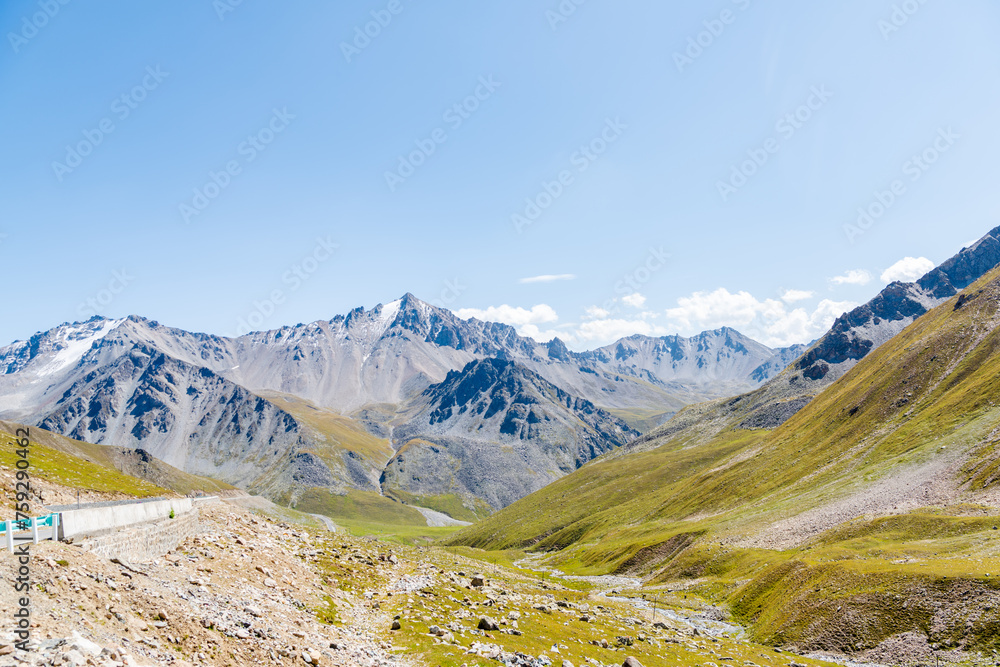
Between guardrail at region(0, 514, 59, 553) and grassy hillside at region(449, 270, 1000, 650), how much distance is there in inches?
2741

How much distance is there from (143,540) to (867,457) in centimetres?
14905

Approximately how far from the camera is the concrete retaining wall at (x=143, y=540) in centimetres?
3044

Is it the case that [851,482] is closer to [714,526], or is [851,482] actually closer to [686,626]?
[714,526]

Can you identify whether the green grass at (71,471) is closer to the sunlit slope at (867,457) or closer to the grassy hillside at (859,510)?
the grassy hillside at (859,510)

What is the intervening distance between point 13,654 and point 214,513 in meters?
37.1

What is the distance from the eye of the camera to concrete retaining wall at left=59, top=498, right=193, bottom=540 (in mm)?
30031

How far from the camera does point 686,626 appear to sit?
66625mm

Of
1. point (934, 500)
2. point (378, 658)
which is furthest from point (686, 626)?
point (934, 500)

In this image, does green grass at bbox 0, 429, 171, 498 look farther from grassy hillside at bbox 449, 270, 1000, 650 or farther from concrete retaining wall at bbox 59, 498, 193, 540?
grassy hillside at bbox 449, 270, 1000, 650

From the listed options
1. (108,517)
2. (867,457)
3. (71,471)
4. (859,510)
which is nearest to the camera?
(108,517)

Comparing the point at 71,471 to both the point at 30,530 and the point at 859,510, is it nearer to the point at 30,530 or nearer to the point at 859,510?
the point at 30,530

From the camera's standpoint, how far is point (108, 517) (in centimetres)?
3441

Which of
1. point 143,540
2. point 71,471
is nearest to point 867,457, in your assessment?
Result: point 143,540

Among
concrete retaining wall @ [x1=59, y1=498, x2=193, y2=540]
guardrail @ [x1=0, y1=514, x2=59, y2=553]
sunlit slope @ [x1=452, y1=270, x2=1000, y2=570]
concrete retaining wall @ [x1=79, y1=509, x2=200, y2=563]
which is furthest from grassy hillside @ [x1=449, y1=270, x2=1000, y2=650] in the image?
guardrail @ [x1=0, y1=514, x2=59, y2=553]
